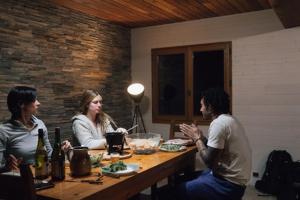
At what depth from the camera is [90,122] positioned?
9.62 feet

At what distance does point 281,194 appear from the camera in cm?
344

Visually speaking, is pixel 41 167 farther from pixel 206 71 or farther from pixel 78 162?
pixel 206 71

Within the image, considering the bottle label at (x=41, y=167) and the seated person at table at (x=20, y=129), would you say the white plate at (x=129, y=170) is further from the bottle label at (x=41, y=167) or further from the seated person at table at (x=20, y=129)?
the seated person at table at (x=20, y=129)

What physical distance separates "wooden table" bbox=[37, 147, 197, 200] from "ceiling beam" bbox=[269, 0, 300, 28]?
160cm

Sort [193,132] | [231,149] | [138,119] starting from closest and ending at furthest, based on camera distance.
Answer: [231,149] → [193,132] → [138,119]

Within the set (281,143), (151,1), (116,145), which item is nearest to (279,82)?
(281,143)

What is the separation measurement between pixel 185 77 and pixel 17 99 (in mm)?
2853

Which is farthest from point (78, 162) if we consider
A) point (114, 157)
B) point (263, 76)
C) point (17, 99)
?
point (263, 76)

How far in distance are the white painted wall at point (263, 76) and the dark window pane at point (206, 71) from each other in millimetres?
209

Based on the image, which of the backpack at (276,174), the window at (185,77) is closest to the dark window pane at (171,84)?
the window at (185,77)

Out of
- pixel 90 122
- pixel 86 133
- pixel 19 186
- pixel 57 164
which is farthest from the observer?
pixel 90 122

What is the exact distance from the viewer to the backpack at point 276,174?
356 cm

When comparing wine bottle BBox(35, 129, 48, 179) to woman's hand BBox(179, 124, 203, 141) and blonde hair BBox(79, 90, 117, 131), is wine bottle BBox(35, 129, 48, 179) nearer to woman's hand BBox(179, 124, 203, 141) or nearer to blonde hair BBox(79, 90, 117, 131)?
woman's hand BBox(179, 124, 203, 141)

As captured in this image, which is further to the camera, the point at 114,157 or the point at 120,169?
the point at 114,157
